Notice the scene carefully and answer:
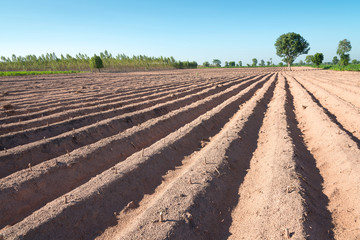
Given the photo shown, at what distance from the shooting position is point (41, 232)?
10.9 feet

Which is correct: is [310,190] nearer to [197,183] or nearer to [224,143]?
[197,183]

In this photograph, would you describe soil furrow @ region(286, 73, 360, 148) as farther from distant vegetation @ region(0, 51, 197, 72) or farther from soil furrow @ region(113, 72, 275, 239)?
distant vegetation @ region(0, 51, 197, 72)

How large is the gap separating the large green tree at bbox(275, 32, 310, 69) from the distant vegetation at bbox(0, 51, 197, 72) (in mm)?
38502

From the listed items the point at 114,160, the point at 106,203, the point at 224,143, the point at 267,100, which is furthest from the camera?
the point at 267,100

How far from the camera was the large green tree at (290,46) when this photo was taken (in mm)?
65562

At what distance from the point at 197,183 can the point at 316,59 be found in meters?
80.7

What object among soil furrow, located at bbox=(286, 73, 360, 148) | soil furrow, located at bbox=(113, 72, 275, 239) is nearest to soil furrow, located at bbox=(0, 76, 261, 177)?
soil furrow, located at bbox=(113, 72, 275, 239)

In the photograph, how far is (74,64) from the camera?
2975 inches

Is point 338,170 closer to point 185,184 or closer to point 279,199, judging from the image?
point 279,199

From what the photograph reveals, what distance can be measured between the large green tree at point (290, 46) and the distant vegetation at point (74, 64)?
126 feet

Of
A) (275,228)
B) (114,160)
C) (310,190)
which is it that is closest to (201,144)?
(114,160)

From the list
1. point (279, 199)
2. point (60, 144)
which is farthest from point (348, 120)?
point (60, 144)

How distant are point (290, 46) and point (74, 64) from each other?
6595cm

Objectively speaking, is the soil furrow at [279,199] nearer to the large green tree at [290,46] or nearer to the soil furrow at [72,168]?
the soil furrow at [72,168]
